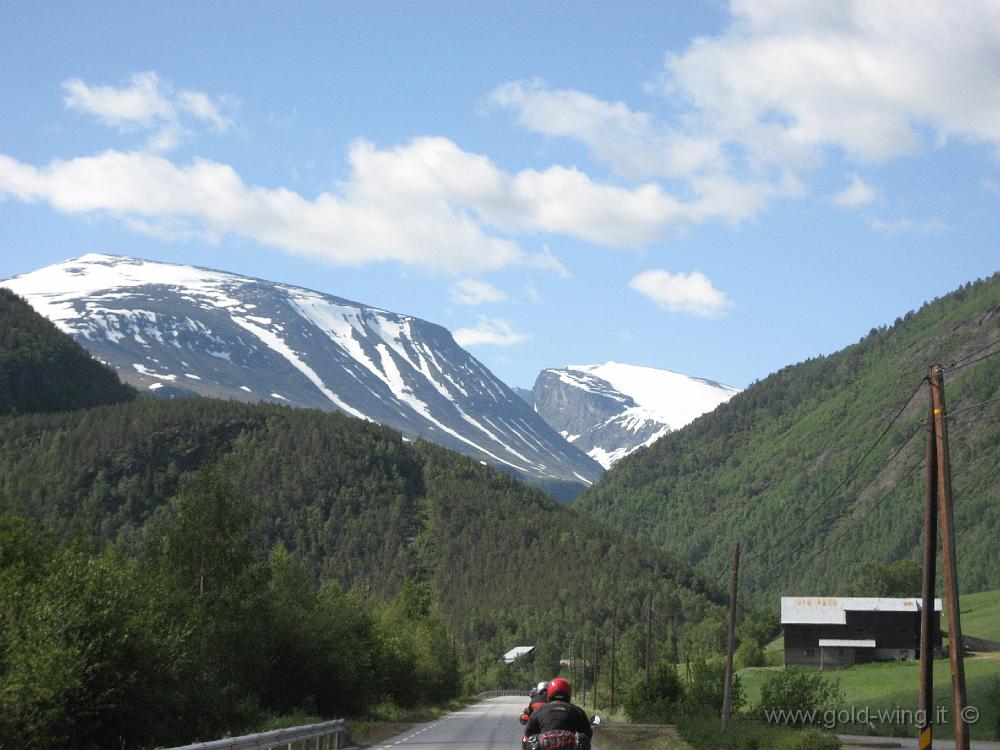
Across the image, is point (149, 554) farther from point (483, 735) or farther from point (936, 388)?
point (936, 388)

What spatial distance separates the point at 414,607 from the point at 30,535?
237ft

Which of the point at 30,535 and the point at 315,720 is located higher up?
the point at 30,535

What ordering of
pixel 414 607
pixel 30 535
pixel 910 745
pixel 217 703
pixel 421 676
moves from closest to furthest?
pixel 217 703 < pixel 910 745 < pixel 30 535 < pixel 421 676 < pixel 414 607

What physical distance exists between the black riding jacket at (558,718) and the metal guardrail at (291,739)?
26.0 ft

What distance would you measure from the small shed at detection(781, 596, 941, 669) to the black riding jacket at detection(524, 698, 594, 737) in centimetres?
11189

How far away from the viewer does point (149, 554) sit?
56812 millimetres

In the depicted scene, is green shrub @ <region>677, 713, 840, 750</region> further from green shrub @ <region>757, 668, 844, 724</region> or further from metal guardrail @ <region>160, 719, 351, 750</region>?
metal guardrail @ <region>160, 719, 351, 750</region>

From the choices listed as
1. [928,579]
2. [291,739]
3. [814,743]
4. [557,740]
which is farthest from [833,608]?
[557,740]

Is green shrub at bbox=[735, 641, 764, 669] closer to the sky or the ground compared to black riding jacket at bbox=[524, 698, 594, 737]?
closer to the ground

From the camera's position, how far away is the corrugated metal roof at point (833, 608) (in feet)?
408

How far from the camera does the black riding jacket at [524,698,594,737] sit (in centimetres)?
1795

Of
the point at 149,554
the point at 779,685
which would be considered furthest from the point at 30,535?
the point at 779,685

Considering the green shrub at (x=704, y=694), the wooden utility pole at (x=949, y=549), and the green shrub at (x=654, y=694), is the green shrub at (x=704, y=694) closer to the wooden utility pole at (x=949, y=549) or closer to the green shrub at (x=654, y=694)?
the green shrub at (x=654, y=694)

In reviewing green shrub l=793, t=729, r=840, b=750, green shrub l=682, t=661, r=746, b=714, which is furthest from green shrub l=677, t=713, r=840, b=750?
green shrub l=682, t=661, r=746, b=714
